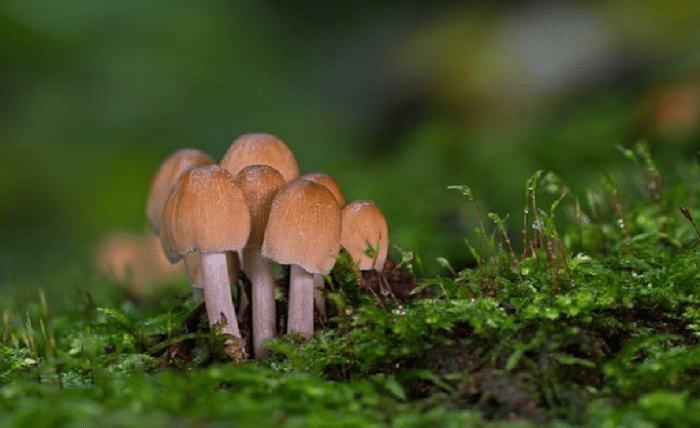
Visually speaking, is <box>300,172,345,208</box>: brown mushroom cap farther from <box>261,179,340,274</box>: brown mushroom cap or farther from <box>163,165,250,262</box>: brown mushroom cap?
<box>163,165,250,262</box>: brown mushroom cap

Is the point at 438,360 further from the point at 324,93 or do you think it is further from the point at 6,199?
the point at 324,93

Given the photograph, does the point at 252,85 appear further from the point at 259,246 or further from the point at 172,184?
the point at 259,246

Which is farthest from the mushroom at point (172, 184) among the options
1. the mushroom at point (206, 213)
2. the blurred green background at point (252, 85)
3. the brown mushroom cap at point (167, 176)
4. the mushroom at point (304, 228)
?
the blurred green background at point (252, 85)

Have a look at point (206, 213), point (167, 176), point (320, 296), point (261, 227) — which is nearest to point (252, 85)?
point (167, 176)

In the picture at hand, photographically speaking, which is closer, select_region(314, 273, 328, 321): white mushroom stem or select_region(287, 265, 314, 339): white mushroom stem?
select_region(287, 265, 314, 339): white mushroom stem

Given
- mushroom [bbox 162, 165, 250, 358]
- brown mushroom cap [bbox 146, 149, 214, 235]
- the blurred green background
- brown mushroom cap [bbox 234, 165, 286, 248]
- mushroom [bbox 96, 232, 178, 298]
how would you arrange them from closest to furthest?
mushroom [bbox 162, 165, 250, 358]
brown mushroom cap [bbox 234, 165, 286, 248]
brown mushroom cap [bbox 146, 149, 214, 235]
mushroom [bbox 96, 232, 178, 298]
the blurred green background

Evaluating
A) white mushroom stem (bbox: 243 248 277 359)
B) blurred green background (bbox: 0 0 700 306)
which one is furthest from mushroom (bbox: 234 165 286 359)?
blurred green background (bbox: 0 0 700 306)

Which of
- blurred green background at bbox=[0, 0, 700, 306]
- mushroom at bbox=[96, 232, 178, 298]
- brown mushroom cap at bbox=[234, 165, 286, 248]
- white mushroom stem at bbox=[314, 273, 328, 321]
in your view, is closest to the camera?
brown mushroom cap at bbox=[234, 165, 286, 248]
